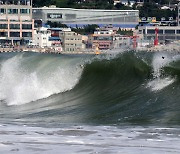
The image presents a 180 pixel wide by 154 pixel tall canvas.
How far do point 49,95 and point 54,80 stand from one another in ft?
5.34

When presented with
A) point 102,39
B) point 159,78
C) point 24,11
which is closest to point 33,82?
point 159,78

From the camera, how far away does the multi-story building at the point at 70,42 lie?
130500mm

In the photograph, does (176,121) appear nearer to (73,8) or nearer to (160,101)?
(160,101)

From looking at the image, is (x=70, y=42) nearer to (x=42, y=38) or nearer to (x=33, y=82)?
(x=42, y=38)

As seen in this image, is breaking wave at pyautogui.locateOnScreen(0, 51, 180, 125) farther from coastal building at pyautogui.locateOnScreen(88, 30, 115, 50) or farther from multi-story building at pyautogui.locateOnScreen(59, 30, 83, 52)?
coastal building at pyautogui.locateOnScreen(88, 30, 115, 50)

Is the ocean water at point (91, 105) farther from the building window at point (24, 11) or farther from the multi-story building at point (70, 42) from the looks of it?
the building window at point (24, 11)

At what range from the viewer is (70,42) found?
135000 millimetres

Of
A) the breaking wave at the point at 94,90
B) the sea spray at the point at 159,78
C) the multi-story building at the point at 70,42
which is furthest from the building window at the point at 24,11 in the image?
the sea spray at the point at 159,78

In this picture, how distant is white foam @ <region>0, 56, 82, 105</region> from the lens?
2983 centimetres

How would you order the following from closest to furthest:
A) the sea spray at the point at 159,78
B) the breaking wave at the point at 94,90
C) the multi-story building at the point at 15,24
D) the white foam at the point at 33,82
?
1. the breaking wave at the point at 94,90
2. the sea spray at the point at 159,78
3. the white foam at the point at 33,82
4. the multi-story building at the point at 15,24

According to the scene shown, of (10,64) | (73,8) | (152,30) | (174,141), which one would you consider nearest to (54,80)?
(10,64)

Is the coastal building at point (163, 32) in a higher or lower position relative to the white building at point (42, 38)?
lower

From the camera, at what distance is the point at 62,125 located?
20.3 metres

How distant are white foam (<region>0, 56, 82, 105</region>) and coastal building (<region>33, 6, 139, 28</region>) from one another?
136 metres
